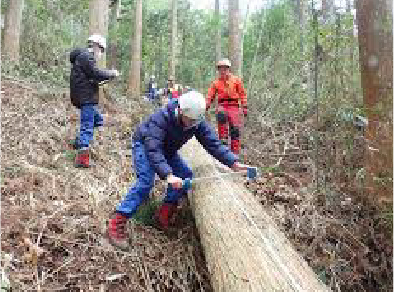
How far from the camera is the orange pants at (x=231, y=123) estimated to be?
8227 mm

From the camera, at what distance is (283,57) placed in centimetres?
1260

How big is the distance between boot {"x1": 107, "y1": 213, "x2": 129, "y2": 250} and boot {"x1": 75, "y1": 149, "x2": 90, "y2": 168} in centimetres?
235

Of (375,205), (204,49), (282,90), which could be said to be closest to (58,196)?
(375,205)

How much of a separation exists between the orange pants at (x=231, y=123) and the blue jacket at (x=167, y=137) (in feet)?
9.19

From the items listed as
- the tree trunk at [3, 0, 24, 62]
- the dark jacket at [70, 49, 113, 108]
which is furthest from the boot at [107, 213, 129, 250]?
the tree trunk at [3, 0, 24, 62]

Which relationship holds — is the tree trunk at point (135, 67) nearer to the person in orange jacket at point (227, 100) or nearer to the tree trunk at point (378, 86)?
the person in orange jacket at point (227, 100)

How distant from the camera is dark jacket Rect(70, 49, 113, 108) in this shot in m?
7.32

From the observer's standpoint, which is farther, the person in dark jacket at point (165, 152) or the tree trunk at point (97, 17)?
the tree trunk at point (97, 17)

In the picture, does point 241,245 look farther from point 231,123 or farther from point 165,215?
point 231,123

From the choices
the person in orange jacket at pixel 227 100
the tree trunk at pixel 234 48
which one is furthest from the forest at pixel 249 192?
the tree trunk at pixel 234 48

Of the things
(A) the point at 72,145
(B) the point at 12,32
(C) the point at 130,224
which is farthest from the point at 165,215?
(B) the point at 12,32

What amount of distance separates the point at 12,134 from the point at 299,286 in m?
5.48

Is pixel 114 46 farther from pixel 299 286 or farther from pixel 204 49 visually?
pixel 299 286

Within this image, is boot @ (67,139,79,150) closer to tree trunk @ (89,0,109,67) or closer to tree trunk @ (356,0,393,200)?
tree trunk @ (89,0,109,67)
